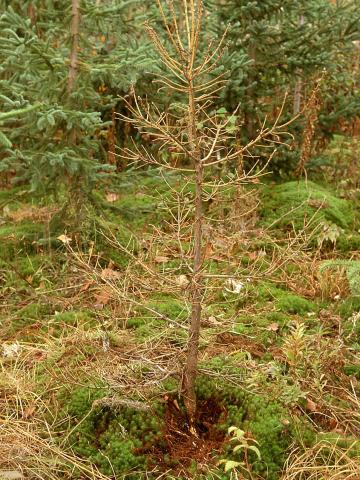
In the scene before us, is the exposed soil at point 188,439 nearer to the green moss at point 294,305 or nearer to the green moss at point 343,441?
the green moss at point 343,441

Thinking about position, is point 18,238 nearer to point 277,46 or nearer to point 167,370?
point 167,370

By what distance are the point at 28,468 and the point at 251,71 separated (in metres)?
5.01

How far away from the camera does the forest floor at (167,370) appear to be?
3.12 metres

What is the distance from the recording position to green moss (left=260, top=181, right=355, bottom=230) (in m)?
6.20

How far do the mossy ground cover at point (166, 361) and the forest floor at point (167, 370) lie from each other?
0.01 meters

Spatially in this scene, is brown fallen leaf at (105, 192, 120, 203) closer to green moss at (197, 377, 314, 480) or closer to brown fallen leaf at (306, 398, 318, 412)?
green moss at (197, 377, 314, 480)

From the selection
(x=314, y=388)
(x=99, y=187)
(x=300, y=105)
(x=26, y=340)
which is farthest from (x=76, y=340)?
(x=300, y=105)

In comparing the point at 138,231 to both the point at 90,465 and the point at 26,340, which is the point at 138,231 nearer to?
the point at 26,340

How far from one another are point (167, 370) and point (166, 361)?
9 cm

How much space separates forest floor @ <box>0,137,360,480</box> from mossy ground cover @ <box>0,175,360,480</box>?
0.4 inches

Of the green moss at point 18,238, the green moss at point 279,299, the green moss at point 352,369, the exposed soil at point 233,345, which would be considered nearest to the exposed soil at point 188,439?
the exposed soil at point 233,345

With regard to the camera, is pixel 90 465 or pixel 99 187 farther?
pixel 99 187

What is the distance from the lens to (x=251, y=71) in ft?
22.0

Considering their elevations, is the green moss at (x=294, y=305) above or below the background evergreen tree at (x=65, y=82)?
below
